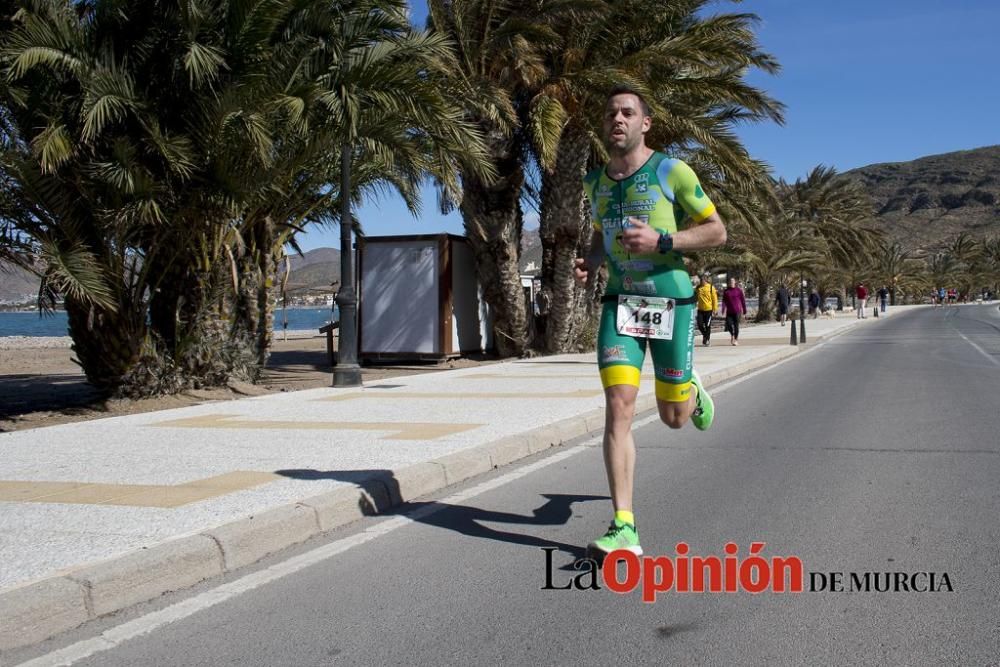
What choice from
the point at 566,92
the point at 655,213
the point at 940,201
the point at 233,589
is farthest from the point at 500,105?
the point at 940,201

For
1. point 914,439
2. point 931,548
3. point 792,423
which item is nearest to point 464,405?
point 792,423

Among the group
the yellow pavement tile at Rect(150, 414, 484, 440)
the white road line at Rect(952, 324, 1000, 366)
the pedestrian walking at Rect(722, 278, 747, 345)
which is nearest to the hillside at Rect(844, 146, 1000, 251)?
the white road line at Rect(952, 324, 1000, 366)

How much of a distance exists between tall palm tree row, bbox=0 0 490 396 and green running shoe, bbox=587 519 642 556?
7.14 m

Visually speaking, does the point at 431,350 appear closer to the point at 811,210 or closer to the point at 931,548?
the point at 931,548

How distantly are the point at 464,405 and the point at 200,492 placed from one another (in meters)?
4.88

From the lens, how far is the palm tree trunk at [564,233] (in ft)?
62.2

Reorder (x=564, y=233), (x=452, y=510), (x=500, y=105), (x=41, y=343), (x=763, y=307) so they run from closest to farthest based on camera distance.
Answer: (x=452, y=510) < (x=500, y=105) < (x=564, y=233) < (x=41, y=343) < (x=763, y=307)

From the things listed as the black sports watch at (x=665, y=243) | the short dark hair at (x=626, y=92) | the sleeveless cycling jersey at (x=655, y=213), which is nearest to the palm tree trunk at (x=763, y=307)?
the short dark hair at (x=626, y=92)

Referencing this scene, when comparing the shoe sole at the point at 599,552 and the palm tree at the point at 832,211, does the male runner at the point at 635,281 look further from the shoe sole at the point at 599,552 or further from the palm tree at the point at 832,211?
the palm tree at the point at 832,211

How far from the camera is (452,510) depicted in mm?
5848

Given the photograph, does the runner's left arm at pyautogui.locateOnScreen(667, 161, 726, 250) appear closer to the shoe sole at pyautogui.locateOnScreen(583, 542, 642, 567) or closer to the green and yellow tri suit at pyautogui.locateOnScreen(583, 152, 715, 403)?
the green and yellow tri suit at pyautogui.locateOnScreen(583, 152, 715, 403)

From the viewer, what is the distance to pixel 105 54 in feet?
34.4

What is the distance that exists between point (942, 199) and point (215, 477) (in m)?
186

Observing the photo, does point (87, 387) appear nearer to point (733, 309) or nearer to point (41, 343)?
point (733, 309)
